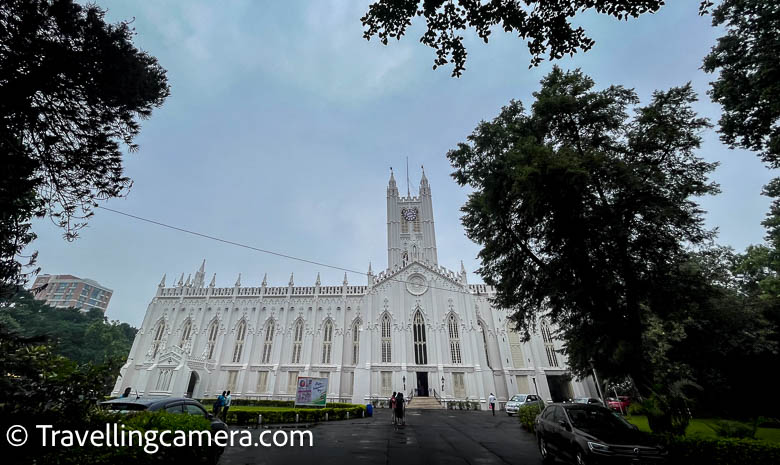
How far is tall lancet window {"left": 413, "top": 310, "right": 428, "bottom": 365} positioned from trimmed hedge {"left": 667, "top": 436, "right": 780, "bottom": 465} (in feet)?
93.5

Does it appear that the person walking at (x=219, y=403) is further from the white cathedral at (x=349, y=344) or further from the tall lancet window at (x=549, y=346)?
the tall lancet window at (x=549, y=346)

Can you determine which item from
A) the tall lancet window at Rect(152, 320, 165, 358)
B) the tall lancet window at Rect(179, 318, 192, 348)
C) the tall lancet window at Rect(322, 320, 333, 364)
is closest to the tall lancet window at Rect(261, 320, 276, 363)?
the tall lancet window at Rect(322, 320, 333, 364)

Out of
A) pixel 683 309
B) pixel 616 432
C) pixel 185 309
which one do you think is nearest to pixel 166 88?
pixel 616 432

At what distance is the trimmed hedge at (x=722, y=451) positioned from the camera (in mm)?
5871

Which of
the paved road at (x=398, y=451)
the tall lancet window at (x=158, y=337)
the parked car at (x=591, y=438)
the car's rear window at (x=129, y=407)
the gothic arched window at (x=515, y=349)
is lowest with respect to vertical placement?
the paved road at (x=398, y=451)

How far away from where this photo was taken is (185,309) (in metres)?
41.1

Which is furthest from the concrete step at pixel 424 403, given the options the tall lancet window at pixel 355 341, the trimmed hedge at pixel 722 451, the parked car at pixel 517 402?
the trimmed hedge at pixel 722 451

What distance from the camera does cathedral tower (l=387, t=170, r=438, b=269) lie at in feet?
161

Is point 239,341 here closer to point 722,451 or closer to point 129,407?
point 129,407

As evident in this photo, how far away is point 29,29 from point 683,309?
20531 mm

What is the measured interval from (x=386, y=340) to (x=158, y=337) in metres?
30.6

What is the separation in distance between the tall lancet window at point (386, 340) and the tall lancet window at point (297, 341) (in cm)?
1100

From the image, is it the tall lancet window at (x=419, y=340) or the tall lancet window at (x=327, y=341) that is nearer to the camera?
the tall lancet window at (x=419, y=340)

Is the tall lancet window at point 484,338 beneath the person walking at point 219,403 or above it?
above
